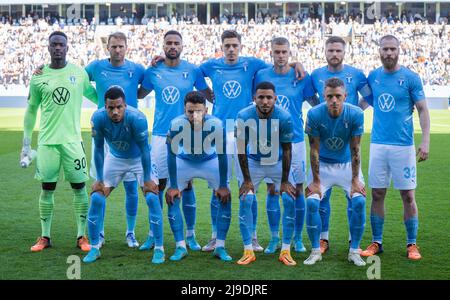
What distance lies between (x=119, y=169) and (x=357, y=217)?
7.64 feet

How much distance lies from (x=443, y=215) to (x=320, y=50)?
32814 millimetres

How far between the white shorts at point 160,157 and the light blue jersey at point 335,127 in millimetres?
1536

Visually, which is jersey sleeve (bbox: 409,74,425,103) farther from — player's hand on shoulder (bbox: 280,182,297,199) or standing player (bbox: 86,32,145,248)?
standing player (bbox: 86,32,145,248)

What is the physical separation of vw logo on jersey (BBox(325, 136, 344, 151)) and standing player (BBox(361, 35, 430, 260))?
0.50 metres

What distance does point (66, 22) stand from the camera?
48.3 m

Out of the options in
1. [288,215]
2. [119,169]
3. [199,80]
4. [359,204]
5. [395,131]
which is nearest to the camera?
[359,204]

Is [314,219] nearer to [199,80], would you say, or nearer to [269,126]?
[269,126]

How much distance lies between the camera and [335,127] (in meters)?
6.89

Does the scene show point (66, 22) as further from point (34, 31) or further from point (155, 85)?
point (155, 85)

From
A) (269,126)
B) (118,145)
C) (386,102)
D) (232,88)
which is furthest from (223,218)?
(386,102)

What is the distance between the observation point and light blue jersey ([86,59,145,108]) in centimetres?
772

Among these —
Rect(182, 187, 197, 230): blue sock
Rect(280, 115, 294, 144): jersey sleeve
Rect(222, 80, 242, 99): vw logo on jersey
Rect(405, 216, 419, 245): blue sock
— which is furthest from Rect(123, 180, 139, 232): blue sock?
Rect(405, 216, 419, 245): blue sock

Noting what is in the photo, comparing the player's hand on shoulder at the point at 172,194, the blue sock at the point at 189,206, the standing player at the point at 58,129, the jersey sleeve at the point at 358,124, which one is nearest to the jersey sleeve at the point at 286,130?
the jersey sleeve at the point at 358,124
